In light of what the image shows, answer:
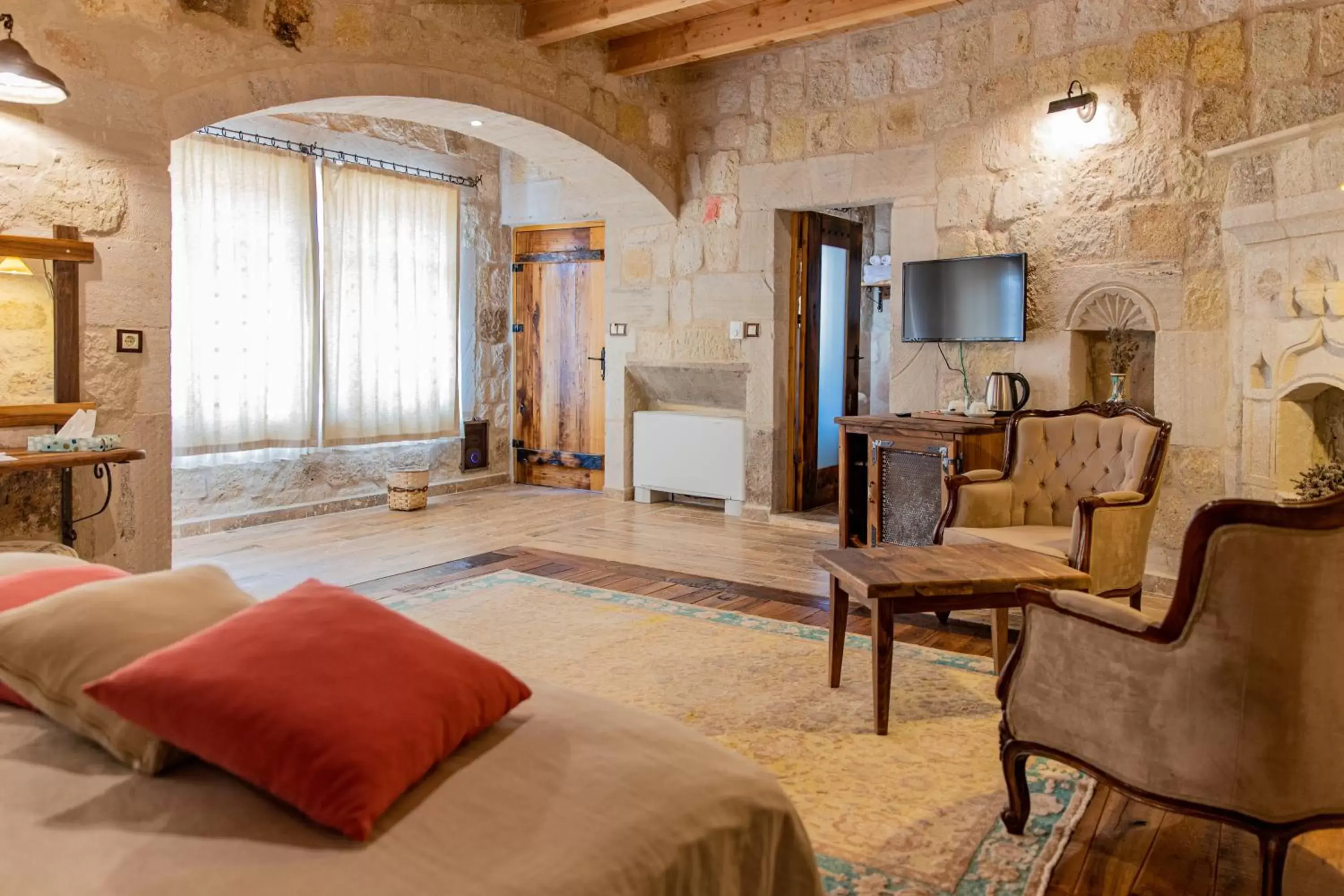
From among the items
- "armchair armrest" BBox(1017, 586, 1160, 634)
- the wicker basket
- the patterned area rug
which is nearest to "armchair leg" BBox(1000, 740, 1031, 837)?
the patterned area rug

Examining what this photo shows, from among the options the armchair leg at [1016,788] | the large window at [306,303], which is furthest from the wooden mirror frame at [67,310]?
the armchair leg at [1016,788]

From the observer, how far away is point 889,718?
116 inches

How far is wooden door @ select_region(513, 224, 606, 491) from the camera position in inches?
300

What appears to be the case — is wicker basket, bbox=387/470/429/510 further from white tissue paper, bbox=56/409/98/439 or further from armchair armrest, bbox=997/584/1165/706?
armchair armrest, bbox=997/584/1165/706

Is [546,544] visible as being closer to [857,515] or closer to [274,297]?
[857,515]

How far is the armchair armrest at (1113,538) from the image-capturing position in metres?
3.36

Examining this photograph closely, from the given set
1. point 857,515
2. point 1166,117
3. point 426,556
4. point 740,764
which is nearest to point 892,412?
point 857,515

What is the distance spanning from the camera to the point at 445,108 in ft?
17.5

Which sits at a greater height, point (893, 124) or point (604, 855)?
point (893, 124)

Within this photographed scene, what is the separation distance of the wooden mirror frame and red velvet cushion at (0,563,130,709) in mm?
2339

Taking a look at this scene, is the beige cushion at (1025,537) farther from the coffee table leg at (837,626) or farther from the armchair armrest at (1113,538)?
the coffee table leg at (837,626)

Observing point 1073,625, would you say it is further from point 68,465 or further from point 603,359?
point 603,359

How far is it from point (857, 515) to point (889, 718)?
2.66 m

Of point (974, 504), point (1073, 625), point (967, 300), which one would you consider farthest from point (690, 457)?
point (1073, 625)
